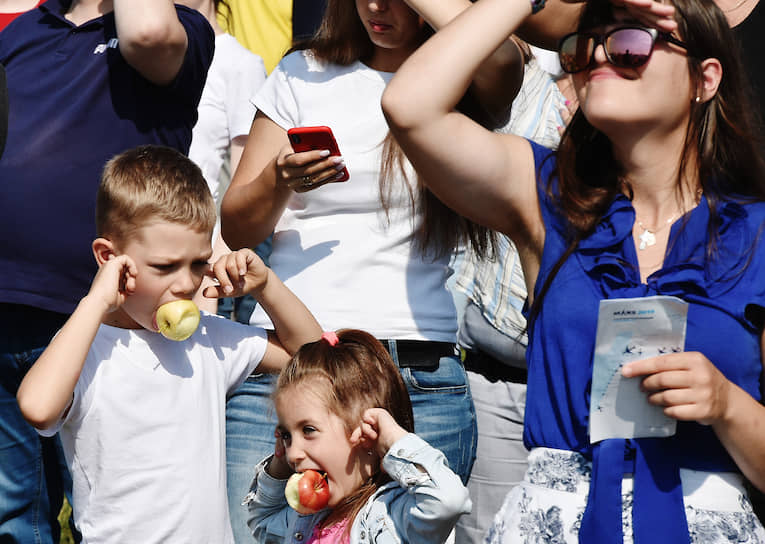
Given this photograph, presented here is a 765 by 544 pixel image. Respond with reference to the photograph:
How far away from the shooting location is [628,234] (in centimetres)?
225

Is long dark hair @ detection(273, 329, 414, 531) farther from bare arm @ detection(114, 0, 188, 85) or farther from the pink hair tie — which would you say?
bare arm @ detection(114, 0, 188, 85)

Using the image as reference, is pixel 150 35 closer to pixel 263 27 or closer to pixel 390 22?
pixel 390 22

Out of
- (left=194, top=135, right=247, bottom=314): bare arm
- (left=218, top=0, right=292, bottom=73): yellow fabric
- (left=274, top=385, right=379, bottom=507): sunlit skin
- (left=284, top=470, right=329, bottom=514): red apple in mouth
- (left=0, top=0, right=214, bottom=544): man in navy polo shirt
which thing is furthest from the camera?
(left=218, top=0, right=292, bottom=73): yellow fabric

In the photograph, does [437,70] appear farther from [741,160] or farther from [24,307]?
[24,307]

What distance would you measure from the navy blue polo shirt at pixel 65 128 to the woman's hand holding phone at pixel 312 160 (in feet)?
1.85

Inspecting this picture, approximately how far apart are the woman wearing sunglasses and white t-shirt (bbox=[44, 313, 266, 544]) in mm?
877

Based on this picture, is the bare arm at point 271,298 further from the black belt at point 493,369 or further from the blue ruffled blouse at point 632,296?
the black belt at point 493,369

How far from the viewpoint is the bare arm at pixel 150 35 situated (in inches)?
119

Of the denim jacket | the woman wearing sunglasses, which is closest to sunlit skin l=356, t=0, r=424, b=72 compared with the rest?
the woman wearing sunglasses

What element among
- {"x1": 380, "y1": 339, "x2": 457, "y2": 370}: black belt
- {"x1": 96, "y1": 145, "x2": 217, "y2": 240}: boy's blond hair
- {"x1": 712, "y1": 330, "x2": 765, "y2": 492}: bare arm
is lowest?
{"x1": 380, "y1": 339, "x2": 457, "y2": 370}: black belt

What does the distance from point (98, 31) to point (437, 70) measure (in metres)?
1.50

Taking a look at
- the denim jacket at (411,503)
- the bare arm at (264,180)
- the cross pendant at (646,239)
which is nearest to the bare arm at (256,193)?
the bare arm at (264,180)

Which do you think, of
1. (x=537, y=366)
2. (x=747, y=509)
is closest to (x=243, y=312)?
(x=537, y=366)

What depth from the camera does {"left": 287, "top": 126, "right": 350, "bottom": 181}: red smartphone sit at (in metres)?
2.83
